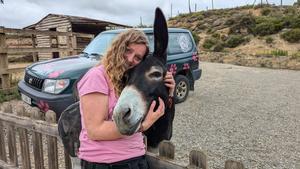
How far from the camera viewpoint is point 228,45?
104 ft

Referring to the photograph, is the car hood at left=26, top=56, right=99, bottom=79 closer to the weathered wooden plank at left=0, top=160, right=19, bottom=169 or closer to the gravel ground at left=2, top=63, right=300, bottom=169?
the gravel ground at left=2, top=63, right=300, bottom=169

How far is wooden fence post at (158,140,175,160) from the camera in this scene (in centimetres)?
208

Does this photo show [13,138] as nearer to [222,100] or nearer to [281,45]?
[222,100]

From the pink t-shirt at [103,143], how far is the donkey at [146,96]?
12cm

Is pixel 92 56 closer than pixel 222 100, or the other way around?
pixel 92 56

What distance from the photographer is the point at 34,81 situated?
18.3 ft

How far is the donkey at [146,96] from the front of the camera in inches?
57.4

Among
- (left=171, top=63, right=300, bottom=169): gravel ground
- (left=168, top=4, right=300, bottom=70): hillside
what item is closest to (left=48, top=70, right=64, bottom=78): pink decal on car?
(left=171, top=63, right=300, bottom=169): gravel ground

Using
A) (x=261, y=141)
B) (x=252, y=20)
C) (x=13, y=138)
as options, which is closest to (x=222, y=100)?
(x=261, y=141)

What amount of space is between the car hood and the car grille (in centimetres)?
8

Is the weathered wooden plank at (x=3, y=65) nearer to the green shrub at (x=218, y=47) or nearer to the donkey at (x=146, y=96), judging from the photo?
the donkey at (x=146, y=96)

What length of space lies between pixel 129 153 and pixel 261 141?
13.0ft

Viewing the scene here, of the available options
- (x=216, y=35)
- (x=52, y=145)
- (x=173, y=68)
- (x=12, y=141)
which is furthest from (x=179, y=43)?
(x=216, y=35)

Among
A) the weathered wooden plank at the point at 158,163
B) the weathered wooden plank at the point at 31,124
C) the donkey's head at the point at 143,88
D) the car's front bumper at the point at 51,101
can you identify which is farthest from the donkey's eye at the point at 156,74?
the car's front bumper at the point at 51,101
